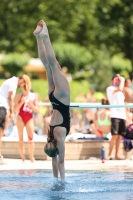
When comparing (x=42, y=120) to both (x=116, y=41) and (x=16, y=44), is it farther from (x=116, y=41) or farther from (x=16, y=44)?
(x=116, y=41)

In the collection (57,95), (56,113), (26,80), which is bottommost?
(56,113)

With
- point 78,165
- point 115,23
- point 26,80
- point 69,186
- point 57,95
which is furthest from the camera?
point 115,23

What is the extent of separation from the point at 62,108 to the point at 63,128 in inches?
11.1

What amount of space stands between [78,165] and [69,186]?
363 cm

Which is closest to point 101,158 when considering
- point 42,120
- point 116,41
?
point 42,120

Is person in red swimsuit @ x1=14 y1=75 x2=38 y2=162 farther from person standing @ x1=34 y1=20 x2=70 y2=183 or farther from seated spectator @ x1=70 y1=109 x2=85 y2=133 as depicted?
person standing @ x1=34 y1=20 x2=70 y2=183

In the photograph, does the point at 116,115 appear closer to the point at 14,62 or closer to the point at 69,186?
the point at 69,186

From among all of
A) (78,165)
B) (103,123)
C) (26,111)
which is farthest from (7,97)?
(103,123)

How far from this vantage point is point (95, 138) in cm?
1541

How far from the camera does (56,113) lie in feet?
32.7

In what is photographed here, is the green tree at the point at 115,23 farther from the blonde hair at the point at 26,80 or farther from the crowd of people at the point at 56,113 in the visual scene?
the blonde hair at the point at 26,80

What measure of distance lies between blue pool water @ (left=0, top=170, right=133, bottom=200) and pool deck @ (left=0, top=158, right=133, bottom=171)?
82 cm

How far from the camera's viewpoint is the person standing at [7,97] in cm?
1380

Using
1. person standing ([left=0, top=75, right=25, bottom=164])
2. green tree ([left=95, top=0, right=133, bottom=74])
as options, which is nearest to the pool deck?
person standing ([left=0, top=75, right=25, bottom=164])
